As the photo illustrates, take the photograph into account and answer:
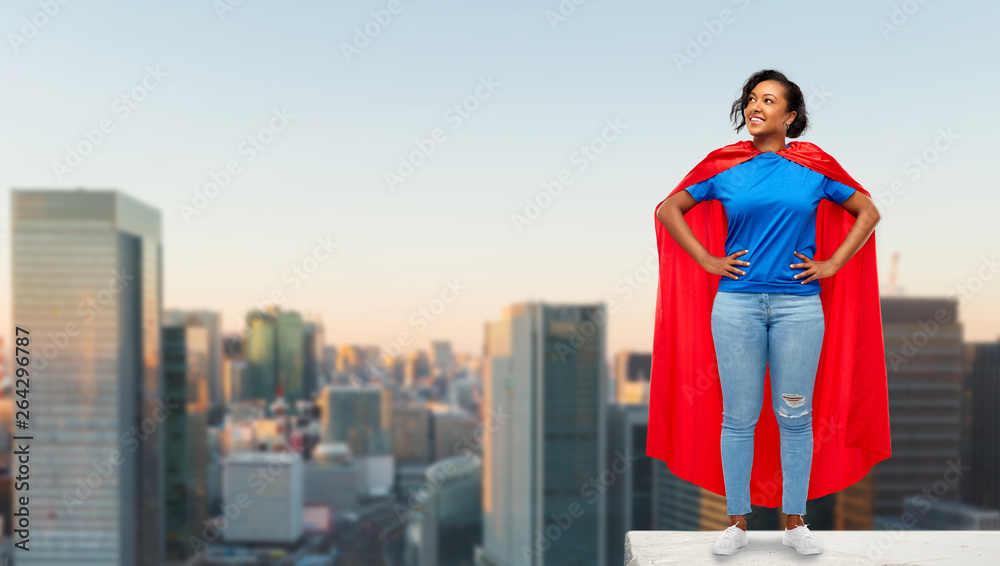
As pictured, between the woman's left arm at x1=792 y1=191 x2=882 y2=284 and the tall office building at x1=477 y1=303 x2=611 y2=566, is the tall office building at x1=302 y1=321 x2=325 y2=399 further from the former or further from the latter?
the woman's left arm at x1=792 y1=191 x2=882 y2=284

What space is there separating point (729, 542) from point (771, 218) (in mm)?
1969

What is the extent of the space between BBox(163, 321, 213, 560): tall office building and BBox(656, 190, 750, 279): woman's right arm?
111 m

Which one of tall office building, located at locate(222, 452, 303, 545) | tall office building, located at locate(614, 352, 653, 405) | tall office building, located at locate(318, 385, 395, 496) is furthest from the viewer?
tall office building, located at locate(318, 385, 395, 496)

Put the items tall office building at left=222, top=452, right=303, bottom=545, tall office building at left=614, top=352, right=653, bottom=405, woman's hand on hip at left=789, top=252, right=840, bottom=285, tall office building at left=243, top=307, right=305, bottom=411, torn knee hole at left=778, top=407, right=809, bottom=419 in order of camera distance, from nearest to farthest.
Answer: woman's hand on hip at left=789, top=252, right=840, bottom=285 < torn knee hole at left=778, top=407, right=809, bottom=419 < tall office building at left=614, top=352, right=653, bottom=405 < tall office building at left=243, top=307, right=305, bottom=411 < tall office building at left=222, top=452, right=303, bottom=545

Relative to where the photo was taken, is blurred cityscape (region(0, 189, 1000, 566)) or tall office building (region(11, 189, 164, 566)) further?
tall office building (region(11, 189, 164, 566))

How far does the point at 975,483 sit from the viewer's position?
322ft

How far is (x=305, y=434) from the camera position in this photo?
114 meters

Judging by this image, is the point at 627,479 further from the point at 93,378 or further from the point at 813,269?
the point at 813,269

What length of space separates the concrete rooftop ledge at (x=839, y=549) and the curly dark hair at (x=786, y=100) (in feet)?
8.38

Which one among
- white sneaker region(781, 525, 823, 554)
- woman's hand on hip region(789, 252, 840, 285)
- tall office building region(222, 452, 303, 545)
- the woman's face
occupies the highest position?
the woman's face

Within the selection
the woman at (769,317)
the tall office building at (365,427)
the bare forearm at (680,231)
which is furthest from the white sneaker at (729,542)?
the tall office building at (365,427)

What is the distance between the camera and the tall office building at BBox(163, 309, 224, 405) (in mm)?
107875

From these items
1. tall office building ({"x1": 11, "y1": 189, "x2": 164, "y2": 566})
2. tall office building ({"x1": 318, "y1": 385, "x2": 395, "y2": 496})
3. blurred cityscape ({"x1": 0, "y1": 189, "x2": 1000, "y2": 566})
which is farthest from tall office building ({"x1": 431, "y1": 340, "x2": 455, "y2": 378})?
tall office building ({"x1": 11, "y1": 189, "x2": 164, "y2": 566})

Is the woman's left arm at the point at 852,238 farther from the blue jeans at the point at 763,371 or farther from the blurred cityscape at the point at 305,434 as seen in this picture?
the blurred cityscape at the point at 305,434
